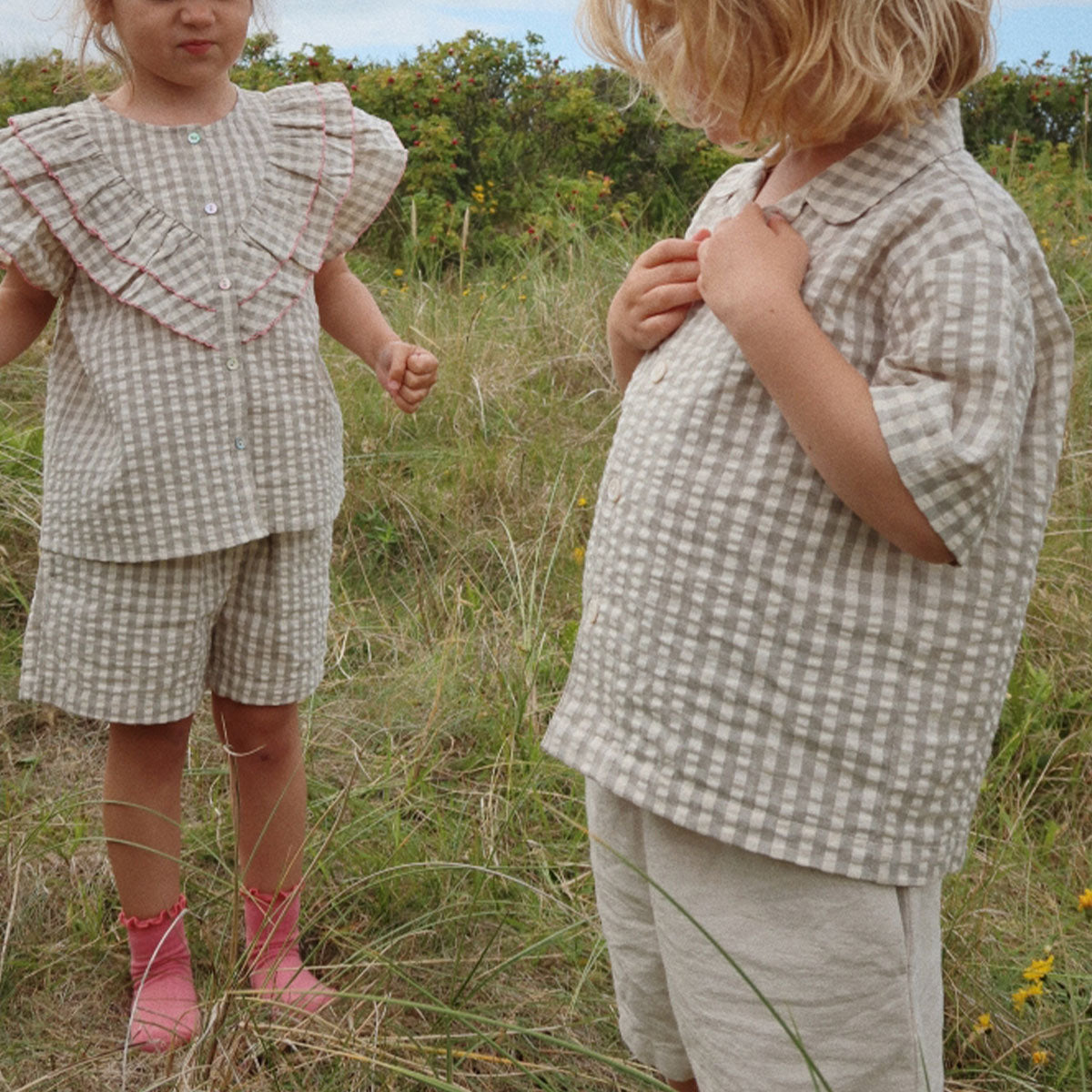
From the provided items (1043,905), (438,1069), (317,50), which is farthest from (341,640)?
(317,50)

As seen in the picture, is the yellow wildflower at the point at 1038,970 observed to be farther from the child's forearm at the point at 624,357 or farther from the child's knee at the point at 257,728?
the child's knee at the point at 257,728

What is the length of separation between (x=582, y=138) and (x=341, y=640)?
163 inches

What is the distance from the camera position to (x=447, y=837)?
211 cm

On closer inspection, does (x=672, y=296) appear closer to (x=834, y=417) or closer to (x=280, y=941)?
(x=834, y=417)

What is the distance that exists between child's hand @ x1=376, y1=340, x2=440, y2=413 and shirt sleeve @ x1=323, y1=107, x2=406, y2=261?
16cm

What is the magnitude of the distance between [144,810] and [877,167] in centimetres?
125

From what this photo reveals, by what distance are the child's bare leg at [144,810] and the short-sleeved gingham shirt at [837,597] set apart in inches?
34.5

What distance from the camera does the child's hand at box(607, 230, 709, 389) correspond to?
124 centimetres

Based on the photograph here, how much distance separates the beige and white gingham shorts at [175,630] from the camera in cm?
172

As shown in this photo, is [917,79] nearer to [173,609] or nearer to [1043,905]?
[173,609]

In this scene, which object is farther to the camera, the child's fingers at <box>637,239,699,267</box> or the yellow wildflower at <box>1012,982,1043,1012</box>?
the yellow wildflower at <box>1012,982,1043,1012</box>

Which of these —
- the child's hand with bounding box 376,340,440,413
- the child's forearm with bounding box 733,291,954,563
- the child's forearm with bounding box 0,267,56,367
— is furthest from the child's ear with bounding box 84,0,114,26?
the child's forearm with bounding box 733,291,954,563

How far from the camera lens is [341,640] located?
8.98 feet

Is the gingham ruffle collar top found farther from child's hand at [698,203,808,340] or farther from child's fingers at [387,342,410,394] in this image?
child's hand at [698,203,808,340]
